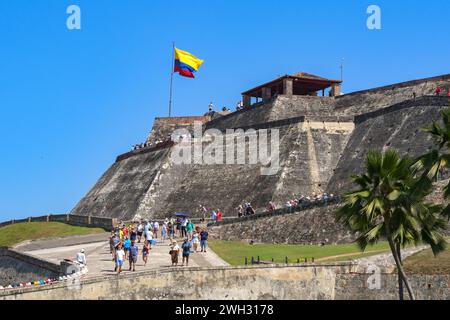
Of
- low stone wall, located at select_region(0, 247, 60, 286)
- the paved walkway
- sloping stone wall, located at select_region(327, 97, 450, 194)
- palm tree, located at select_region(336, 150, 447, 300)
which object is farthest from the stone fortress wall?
palm tree, located at select_region(336, 150, 447, 300)

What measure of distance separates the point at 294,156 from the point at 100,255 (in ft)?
64.3

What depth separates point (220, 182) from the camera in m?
52.2

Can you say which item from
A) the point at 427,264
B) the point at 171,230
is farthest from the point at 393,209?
the point at 171,230

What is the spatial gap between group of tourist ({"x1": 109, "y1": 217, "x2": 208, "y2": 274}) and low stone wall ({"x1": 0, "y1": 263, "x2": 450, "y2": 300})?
1.53m

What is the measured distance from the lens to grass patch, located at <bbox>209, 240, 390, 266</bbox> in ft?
93.3

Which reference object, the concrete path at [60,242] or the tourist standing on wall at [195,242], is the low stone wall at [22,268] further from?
the tourist standing on wall at [195,242]

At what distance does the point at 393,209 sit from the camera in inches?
838

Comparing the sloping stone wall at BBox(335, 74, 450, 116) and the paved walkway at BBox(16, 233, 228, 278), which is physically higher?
the sloping stone wall at BBox(335, 74, 450, 116)

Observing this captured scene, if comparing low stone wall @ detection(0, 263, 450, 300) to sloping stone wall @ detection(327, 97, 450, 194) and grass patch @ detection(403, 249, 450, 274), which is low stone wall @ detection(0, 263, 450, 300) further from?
sloping stone wall @ detection(327, 97, 450, 194)

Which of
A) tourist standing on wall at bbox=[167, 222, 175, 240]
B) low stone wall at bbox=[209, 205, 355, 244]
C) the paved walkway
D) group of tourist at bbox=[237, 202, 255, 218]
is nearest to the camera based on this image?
the paved walkway

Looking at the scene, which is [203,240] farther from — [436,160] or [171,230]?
[436,160]

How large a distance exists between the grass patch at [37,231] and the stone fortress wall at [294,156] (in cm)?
543
